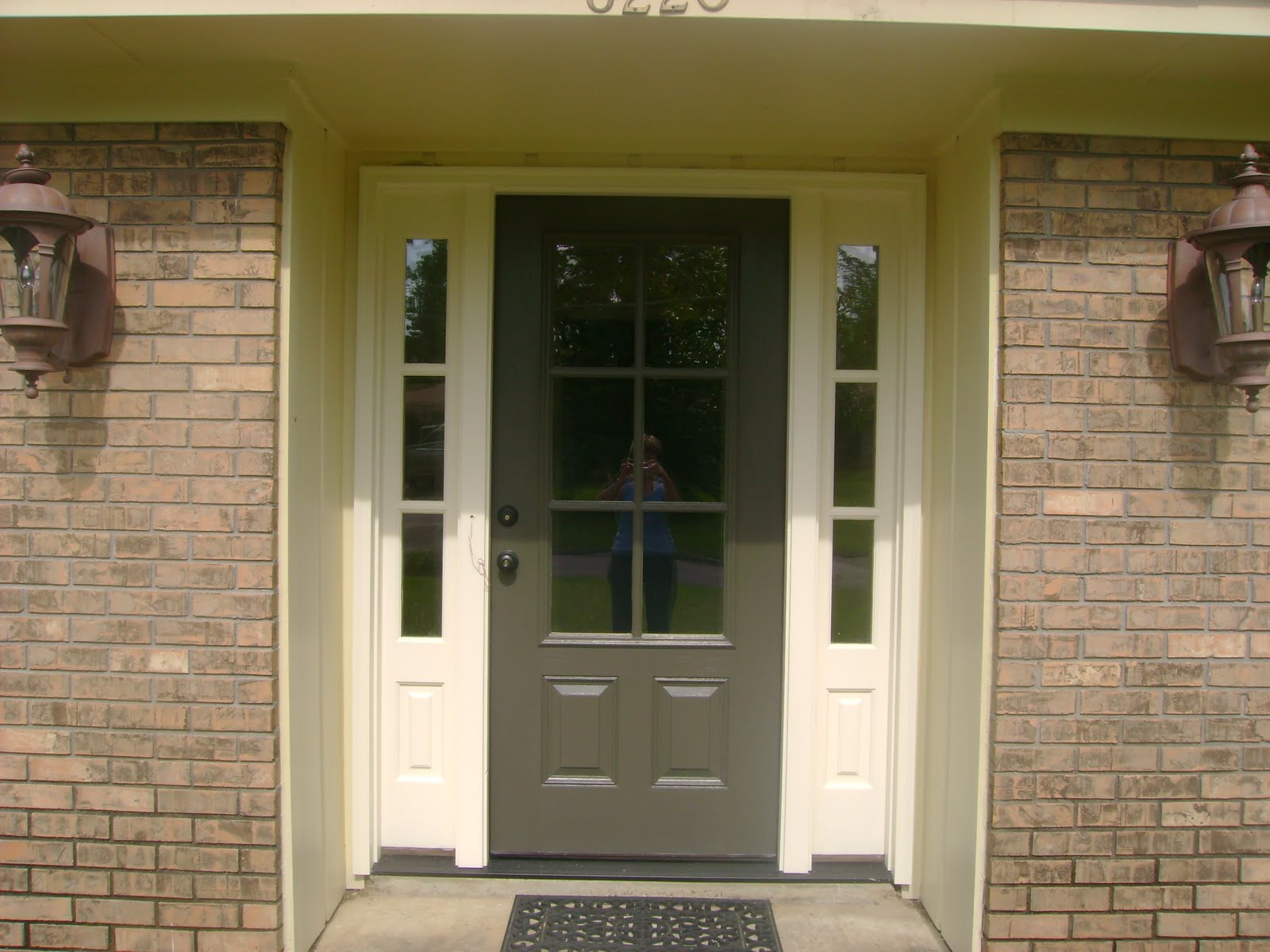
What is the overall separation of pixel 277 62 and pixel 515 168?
733 mm

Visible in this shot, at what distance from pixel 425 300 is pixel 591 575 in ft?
3.37

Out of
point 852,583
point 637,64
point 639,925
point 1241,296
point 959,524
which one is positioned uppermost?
point 637,64

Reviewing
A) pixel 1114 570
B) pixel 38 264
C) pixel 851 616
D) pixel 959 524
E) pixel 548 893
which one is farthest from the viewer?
pixel 851 616

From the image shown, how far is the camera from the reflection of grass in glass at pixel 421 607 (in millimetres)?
2660

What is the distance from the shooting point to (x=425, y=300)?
2.64 m

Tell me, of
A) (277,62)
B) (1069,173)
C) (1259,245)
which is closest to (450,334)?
(277,62)

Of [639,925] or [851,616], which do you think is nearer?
[639,925]

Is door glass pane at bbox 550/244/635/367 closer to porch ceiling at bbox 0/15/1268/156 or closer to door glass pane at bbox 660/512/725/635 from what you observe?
porch ceiling at bbox 0/15/1268/156

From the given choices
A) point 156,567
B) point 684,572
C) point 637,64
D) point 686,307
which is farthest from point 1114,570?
point 156,567

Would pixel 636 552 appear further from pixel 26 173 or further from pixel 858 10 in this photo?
pixel 26 173

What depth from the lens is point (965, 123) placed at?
231 cm

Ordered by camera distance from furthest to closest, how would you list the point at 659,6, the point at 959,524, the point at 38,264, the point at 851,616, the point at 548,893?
the point at 851,616 → the point at 548,893 → the point at 959,524 → the point at 38,264 → the point at 659,6

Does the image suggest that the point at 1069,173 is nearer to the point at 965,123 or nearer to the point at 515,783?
the point at 965,123

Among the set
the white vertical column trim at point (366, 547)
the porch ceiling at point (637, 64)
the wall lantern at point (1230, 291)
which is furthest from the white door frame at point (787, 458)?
the wall lantern at point (1230, 291)
